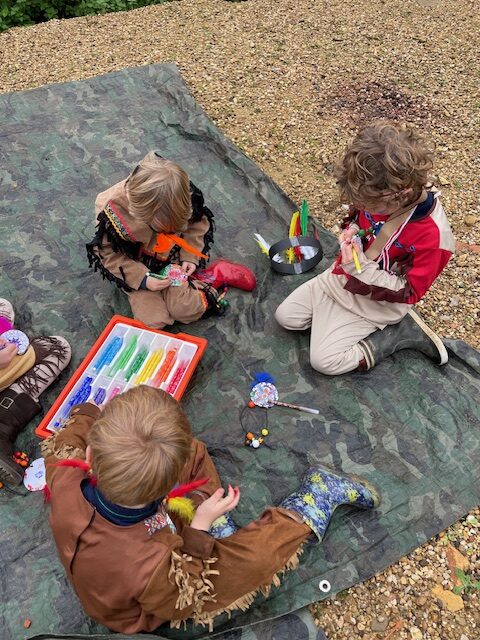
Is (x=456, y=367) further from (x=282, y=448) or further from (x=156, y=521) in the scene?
(x=156, y=521)

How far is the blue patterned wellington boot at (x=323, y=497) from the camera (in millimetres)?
2113

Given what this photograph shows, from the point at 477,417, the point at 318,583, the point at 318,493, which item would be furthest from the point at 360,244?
the point at 318,583

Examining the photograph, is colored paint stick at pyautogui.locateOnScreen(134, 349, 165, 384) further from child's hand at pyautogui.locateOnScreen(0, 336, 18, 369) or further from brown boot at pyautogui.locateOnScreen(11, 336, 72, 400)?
child's hand at pyautogui.locateOnScreen(0, 336, 18, 369)


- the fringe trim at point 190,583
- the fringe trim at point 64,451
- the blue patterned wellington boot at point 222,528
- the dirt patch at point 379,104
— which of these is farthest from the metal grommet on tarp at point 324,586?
the dirt patch at point 379,104

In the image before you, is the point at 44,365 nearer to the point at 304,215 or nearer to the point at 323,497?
the point at 323,497

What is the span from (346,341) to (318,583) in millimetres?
1138

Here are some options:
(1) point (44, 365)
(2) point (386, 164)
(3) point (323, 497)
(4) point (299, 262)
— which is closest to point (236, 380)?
(3) point (323, 497)

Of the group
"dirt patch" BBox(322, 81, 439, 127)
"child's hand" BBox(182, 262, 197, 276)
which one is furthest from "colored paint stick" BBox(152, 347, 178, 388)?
"dirt patch" BBox(322, 81, 439, 127)

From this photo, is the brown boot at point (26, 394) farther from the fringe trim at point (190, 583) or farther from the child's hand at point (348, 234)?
the child's hand at point (348, 234)

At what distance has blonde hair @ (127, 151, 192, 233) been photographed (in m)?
2.31

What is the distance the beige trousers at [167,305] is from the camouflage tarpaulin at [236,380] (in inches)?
5.6

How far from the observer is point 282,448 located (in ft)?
8.10

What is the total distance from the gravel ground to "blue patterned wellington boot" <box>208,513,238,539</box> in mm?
1655

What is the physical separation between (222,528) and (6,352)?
1.31 m
